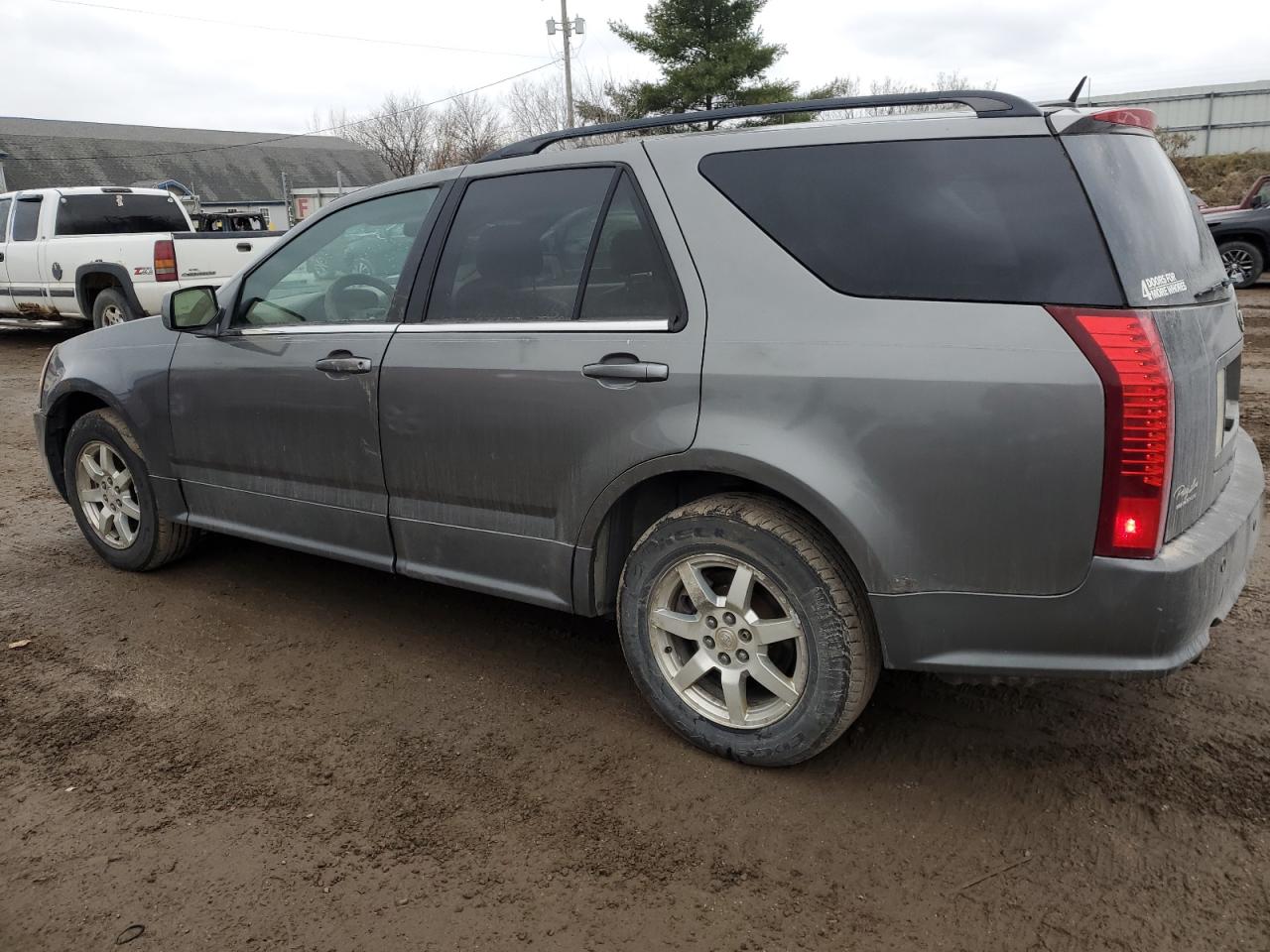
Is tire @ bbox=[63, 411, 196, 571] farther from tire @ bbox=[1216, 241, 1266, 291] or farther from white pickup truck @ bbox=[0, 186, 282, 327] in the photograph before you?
tire @ bbox=[1216, 241, 1266, 291]

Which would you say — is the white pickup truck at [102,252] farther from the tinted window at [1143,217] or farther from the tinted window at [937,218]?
the tinted window at [1143,217]

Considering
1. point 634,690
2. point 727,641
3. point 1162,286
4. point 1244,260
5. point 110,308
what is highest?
point 1162,286

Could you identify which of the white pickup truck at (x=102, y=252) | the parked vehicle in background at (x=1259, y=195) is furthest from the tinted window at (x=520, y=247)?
the parked vehicle in background at (x=1259, y=195)

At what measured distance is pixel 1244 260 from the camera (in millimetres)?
15609

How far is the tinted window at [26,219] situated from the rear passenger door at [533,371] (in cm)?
1150

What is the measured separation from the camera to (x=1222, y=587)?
8.71 ft

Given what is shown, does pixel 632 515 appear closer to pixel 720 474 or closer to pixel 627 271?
pixel 720 474

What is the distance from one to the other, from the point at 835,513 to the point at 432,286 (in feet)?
5.64

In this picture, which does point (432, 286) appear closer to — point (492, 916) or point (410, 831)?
point (410, 831)

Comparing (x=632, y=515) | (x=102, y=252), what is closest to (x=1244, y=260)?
(x=632, y=515)

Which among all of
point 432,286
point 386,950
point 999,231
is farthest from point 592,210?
point 386,950

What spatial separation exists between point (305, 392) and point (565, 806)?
187cm

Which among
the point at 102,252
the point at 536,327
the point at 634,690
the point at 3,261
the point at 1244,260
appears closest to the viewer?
the point at 536,327

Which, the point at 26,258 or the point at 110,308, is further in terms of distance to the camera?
the point at 26,258
